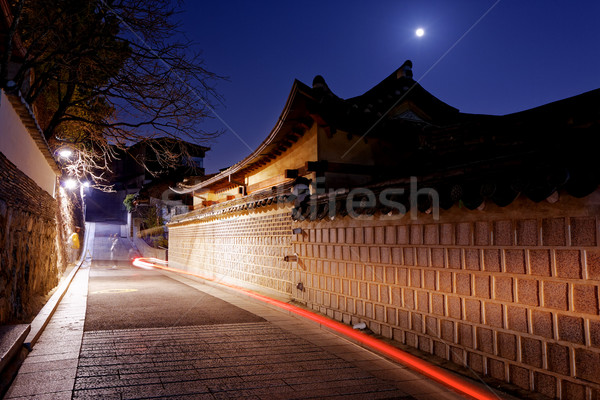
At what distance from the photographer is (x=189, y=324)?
8.75 meters

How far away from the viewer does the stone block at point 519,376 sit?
4625 mm

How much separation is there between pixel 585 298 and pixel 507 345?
121 cm

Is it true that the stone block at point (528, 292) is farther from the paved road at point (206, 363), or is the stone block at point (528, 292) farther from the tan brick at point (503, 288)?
the paved road at point (206, 363)

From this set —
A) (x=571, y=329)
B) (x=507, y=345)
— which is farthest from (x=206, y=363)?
(x=571, y=329)

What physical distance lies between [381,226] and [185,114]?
5.84 metres

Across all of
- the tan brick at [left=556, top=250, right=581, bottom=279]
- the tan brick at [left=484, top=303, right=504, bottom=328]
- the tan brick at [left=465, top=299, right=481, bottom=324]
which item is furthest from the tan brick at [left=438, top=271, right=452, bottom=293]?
the tan brick at [left=556, top=250, right=581, bottom=279]

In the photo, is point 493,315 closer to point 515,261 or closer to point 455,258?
point 515,261

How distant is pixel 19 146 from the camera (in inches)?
313

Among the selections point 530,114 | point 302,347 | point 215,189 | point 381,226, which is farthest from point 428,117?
point 215,189

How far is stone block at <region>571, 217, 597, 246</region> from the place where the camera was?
13.2ft

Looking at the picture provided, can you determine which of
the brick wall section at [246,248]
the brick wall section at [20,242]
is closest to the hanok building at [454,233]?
the brick wall section at [246,248]

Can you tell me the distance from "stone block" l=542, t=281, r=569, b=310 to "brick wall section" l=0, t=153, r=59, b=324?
8.25 m

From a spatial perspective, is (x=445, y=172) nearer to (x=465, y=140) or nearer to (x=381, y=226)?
(x=381, y=226)

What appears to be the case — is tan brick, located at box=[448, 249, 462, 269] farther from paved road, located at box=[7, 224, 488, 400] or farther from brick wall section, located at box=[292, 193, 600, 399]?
paved road, located at box=[7, 224, 488, 400]
